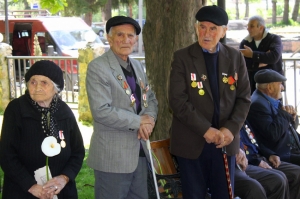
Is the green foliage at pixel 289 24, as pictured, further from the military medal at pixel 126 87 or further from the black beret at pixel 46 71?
the black beret at pixel 46 71

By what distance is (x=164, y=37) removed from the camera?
524 centimetres

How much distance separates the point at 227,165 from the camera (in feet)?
12.4

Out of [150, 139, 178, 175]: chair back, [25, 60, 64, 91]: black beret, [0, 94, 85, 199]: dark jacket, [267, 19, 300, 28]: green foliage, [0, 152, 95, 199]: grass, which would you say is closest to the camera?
[0, 94, 85, 199]: dark jacket

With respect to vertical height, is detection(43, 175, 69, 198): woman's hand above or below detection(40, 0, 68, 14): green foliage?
below

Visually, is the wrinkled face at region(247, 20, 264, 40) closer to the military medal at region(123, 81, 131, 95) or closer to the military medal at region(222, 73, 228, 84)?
the military medal at region(222, 73, 228, 84)

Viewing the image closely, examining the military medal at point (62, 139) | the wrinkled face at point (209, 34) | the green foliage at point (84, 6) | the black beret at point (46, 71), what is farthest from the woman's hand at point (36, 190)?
the green foliage at point (84, 6)

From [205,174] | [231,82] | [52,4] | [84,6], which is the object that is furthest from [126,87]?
[84,6]

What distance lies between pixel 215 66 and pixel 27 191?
5.22 feet

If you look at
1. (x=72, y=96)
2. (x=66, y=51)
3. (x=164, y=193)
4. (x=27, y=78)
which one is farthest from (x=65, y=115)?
(x=66, y=51)

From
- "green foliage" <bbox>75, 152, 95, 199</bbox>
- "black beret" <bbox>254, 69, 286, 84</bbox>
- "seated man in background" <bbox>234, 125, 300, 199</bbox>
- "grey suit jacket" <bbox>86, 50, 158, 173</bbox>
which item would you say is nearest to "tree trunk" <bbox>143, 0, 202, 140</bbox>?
"black beret" <bbox>254, 69, 286, 84</bbox>

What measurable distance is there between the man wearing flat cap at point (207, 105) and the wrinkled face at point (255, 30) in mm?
A: 3279

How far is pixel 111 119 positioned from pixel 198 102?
68 centimetres

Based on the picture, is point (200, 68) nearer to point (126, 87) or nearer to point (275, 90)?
point (126, 87)

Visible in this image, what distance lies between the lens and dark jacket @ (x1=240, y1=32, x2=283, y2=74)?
687cm
